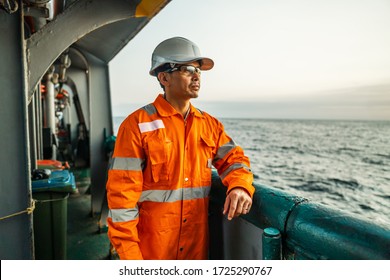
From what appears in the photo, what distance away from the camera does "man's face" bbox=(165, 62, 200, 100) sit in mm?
1517

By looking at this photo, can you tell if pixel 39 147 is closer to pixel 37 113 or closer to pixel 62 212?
pixel 37 113

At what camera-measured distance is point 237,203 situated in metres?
1.23

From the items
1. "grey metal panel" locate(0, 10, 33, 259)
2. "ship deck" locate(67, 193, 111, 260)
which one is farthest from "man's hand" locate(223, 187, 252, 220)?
"ship deck" locate(67, 193, 111, 260)

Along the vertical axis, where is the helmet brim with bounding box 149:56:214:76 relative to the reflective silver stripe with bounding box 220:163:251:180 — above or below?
above

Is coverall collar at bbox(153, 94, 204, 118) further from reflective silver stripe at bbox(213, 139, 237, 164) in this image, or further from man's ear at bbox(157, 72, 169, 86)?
reflective silver stripe at bbox(213, 139, 237, 164)

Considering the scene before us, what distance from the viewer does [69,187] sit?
7.73 feet

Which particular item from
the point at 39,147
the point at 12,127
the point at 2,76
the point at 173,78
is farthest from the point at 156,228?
the point at 39,147

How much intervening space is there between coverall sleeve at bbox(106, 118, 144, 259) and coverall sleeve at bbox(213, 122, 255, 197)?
46cm

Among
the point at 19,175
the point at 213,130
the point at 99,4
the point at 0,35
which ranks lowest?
the point at 19,175

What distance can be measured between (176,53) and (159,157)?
0.60m

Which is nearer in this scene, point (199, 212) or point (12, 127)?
point (199, 212)

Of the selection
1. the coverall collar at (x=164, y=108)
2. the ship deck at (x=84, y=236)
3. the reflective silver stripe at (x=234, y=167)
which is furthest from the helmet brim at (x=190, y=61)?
the ship deck at (x=84, y=236)

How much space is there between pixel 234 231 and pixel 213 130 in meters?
0.59

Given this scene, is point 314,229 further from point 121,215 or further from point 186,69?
point 186,69
